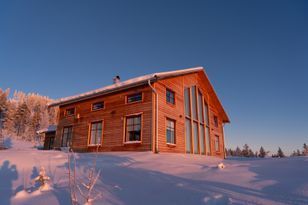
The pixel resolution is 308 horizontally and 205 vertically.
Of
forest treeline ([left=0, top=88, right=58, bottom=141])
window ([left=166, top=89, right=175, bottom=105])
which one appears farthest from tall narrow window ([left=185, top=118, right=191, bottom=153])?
forest treeline ([left=0, top=88, right=58, bottom=141])

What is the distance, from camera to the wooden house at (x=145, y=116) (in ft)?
38.7

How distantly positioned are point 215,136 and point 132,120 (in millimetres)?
10117

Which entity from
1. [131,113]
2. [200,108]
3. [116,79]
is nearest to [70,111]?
[116,79]

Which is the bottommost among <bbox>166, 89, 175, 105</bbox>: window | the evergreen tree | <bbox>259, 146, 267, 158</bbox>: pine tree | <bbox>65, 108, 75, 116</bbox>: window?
<bbox>259, 146, 267, 158</bbox>: pine tree

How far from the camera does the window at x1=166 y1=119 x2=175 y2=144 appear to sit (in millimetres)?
12328

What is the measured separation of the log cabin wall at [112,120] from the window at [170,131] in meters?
1.55

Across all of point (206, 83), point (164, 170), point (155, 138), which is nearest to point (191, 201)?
point (164, 170)

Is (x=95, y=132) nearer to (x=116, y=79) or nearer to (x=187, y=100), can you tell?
(x=116, y=79)

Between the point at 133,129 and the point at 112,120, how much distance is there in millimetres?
1956

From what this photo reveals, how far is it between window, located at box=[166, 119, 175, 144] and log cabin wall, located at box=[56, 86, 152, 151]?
1.55 meters

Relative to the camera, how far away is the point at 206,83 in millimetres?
17953

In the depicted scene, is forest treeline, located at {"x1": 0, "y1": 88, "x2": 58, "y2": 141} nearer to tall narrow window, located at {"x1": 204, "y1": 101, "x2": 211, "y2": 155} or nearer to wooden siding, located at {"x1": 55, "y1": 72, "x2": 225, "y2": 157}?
wooden siding, located at {"x1": 55, "y1": 72, "x2": 225, "y2": 157}

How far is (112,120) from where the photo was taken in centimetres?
1334

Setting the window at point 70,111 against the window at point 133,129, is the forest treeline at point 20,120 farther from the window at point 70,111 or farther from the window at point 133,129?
the window at point 133,129
